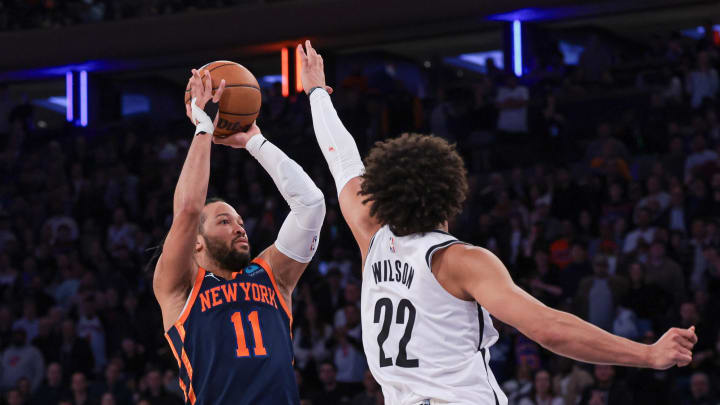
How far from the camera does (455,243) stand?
359cm

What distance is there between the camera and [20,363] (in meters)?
13.5

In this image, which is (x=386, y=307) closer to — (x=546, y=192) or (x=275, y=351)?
(x=275, y=351)

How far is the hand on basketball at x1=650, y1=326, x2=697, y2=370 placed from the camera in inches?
128

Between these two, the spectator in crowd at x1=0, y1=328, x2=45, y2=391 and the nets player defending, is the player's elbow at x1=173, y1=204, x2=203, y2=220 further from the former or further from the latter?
the spectator in crowd at x1=0, y1=328, x2=45, y2=391

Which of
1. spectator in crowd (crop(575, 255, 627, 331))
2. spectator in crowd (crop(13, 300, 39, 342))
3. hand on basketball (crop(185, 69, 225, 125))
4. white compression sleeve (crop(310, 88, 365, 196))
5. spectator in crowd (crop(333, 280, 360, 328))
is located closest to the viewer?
white compression sleeve (crop(310, 88, 365, 196))

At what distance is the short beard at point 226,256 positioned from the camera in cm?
473

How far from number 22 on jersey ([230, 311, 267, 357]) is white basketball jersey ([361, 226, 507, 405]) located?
0.91m

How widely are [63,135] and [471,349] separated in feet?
59.7

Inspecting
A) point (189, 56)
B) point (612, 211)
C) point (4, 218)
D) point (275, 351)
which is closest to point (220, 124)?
point (275, 351)

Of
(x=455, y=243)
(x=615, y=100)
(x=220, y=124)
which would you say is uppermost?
(x=615, y=100)

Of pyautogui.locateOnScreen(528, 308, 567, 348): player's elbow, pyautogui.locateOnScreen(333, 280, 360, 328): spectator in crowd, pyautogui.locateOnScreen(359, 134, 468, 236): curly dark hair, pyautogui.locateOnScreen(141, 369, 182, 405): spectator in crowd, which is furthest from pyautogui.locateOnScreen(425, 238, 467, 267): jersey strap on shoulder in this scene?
pyautogui.locateOnScreen(141, 369, 182, 405): spectator in crowd

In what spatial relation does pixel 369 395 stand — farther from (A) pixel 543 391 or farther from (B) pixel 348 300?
(A) pixel 543 391

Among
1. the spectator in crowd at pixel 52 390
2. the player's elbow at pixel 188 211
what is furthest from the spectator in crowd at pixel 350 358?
the player's elbow at pixel 188 211

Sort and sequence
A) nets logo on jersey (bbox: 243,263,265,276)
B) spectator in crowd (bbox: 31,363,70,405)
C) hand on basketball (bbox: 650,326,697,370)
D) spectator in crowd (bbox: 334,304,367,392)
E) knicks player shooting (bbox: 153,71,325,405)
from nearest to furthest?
hand on basketball (bbox: 650,326,697,370), knicks player shooting (bbox: 153,71,325,405), nets logo on jersey (bbox: 243,263,265,276), spectator in crowd (bbox: 334,304,367,392), spectator in crowd (bbox: 31,363,70,405)
